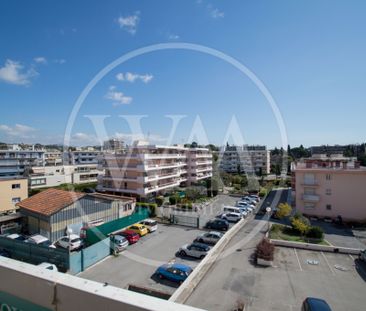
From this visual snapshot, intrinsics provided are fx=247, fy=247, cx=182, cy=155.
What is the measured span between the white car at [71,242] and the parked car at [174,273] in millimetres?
7275

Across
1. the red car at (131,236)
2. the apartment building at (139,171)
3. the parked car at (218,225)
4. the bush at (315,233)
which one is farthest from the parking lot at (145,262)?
the apartment building at (139,171)

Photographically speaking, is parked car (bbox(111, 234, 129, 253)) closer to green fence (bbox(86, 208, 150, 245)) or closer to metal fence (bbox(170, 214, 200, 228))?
green fence (bbox(86, 208, 150, 245))

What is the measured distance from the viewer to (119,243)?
17094 mm

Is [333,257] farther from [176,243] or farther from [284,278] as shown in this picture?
[176,243]

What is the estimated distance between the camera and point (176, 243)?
62.2ft

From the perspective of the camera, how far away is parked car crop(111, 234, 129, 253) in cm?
1681

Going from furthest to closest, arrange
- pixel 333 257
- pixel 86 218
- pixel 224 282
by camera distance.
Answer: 1. pixel 86 218
2. pixel 333 257
3. pixel 224 282

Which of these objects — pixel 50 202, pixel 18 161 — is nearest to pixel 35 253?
pixel 50 202

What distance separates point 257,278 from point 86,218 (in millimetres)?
14293

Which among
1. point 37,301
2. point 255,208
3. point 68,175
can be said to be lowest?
point 255,208

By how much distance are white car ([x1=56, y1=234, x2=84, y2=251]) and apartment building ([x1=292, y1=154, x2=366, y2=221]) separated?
2308 cm

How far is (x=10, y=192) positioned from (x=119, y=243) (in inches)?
679

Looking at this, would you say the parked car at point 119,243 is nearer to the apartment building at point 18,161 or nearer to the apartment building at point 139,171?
the apartment building at point 139,171

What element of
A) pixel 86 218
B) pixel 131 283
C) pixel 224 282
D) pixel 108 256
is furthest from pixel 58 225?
pixel 224 282
